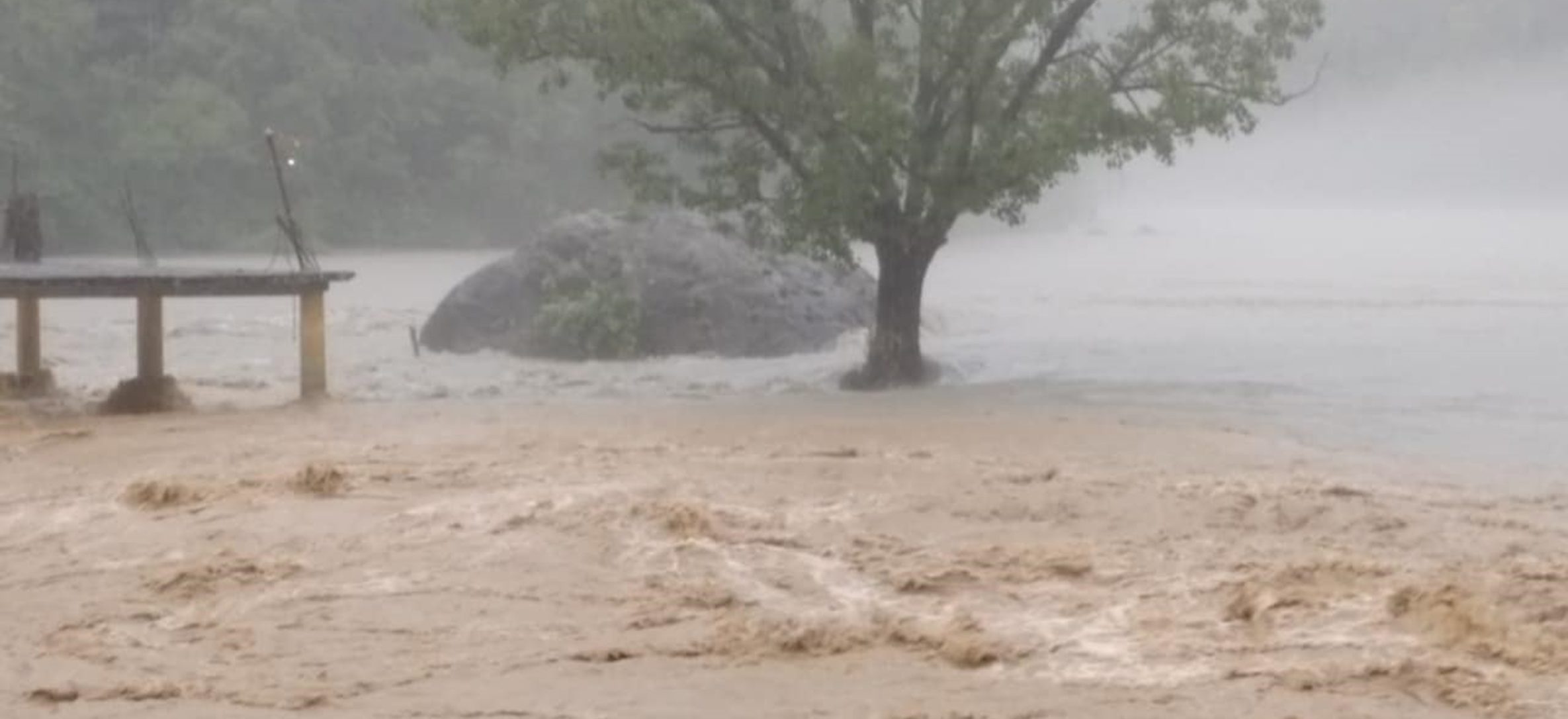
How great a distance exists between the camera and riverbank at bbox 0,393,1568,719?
21.4 ft

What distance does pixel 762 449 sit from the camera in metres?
11.8

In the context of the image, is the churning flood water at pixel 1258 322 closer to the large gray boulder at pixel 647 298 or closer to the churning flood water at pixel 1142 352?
the churning flood water at pixel 1142 352

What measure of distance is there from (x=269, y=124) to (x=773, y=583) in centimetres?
2905

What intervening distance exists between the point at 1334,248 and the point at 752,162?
28.2m

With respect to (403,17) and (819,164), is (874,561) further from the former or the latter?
(403,17)

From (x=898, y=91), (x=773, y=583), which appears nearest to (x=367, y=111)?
(x=898, y=91)

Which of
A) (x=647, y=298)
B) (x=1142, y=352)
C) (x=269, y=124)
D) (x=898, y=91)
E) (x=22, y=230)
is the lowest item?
(x=1142, y=352)

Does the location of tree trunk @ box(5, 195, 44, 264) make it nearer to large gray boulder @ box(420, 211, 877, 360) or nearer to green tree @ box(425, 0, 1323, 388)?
green tree @ box(425, 0, 1323, 388)

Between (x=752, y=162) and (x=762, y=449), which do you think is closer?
(x=762, y=449)

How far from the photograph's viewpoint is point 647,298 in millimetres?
19828

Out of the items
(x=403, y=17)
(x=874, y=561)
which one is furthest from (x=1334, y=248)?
(x=874, y=561)

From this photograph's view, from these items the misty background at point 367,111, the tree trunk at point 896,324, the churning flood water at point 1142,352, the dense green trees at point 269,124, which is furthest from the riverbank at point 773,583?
the dense green trees at point 269,124

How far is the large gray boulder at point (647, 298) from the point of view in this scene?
19.5 meters

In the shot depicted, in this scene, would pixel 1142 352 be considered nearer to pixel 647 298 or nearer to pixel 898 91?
pixel 647 298
